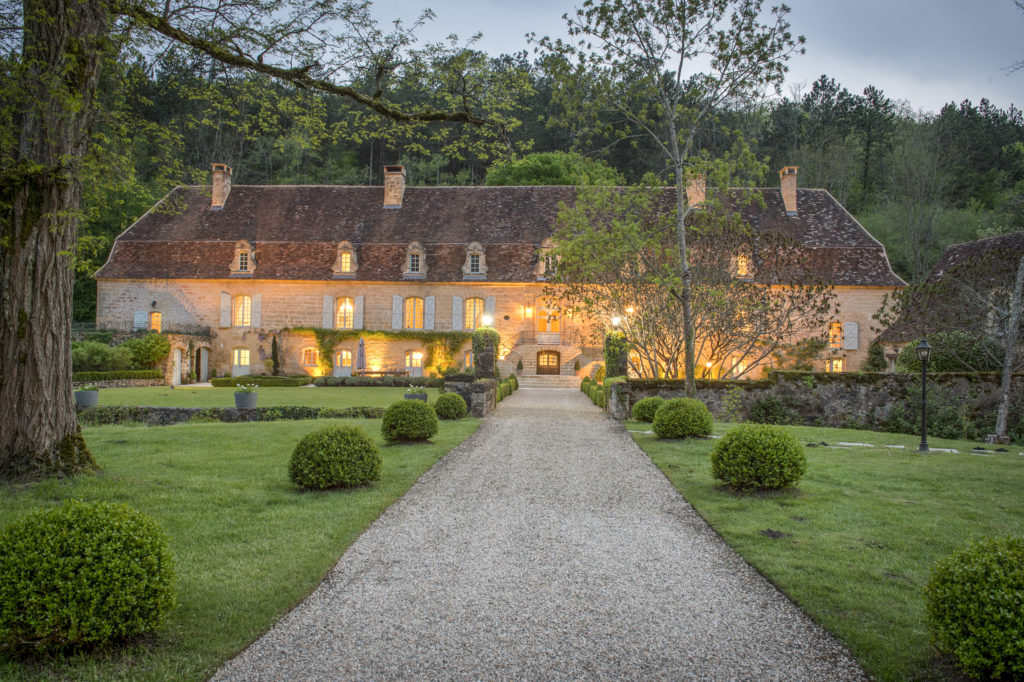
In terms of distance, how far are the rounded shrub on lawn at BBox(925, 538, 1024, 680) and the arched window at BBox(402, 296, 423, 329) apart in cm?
2804

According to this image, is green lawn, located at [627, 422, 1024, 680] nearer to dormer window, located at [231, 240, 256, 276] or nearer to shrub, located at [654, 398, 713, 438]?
shrub, located at [654, 398, 713, 438]

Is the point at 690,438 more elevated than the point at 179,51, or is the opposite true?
the point at 179,51

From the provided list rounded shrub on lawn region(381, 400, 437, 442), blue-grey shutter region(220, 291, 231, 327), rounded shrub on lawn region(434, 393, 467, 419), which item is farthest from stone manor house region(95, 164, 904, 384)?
rounded shrub on lawn region(381, 400, 437, 442)

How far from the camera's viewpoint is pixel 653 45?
13258 mm

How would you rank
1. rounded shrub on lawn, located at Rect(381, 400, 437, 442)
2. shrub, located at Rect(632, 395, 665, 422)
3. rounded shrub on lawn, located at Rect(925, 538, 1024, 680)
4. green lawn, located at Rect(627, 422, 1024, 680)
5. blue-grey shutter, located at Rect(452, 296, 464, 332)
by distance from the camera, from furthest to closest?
blue-grey shutter, located at Rect(452, 296, 464, 332) < shrub, located at Rect(632, 395, 665, 422) < rounded shrub on lawn, located at Rect(381, 400, 437, 442) < green lawn, located at Rect(627, 422, 1024, 680) < rounded shrub on lawn, located at Rect(925, 538, 1024, 680)

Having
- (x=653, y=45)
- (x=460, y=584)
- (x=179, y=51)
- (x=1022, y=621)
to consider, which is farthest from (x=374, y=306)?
(x=1022, y=621)

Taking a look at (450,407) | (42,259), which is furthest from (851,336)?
(42,259)

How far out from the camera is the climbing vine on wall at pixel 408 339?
29328 millimetres

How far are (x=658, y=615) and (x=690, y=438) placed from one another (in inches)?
319

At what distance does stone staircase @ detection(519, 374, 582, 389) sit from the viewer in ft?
91.5

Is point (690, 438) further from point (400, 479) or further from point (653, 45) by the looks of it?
point (653, 45)

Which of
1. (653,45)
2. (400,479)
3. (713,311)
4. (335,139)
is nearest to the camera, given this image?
(400,479)

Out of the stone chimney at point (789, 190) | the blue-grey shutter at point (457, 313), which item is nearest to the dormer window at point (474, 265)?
the blue-grey shutter at point (457, 313)

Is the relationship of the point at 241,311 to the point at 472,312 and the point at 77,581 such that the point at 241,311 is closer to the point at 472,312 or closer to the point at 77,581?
the point at 472,312
